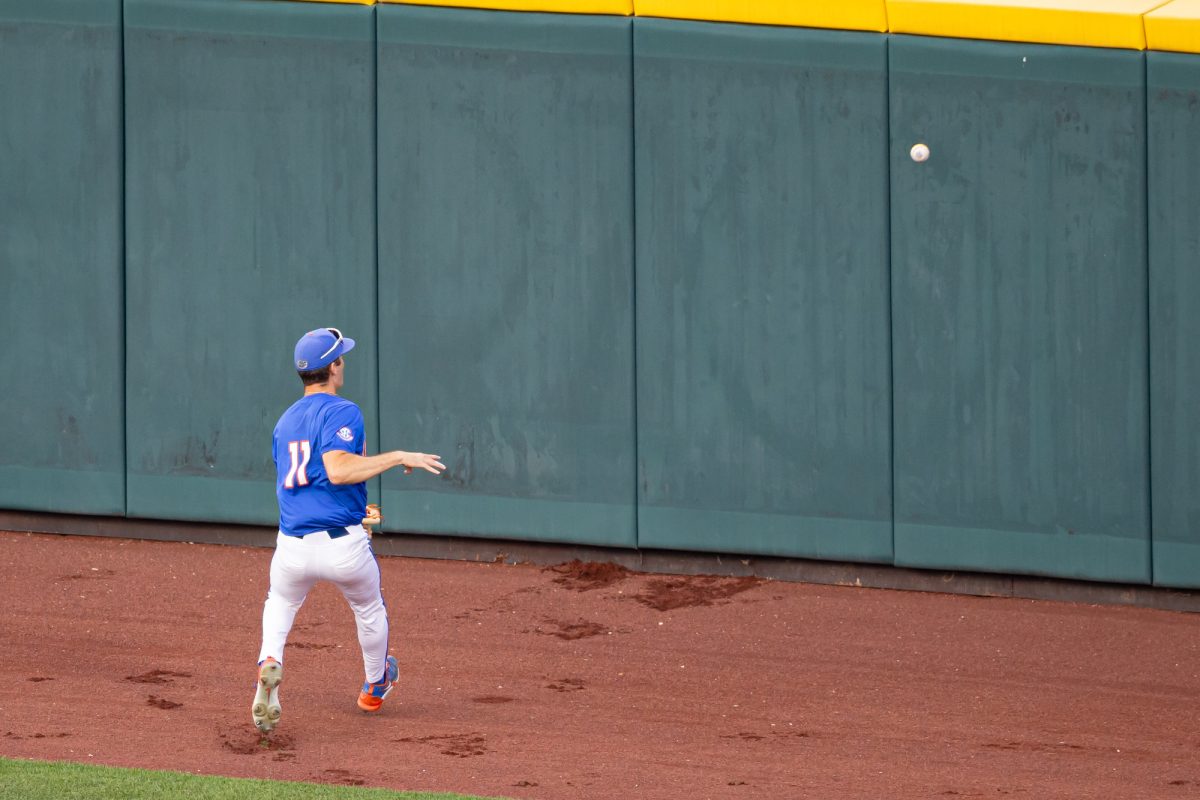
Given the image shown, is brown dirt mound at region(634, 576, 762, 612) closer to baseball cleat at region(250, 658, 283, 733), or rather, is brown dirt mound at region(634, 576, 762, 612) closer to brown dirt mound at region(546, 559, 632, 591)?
brown dirt mound at region(546, 559, 632, 591)

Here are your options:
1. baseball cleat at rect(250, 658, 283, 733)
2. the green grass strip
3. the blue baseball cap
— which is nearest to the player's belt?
baseball cleat at rect(250, 658, 283, 733)

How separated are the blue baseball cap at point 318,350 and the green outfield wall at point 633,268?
3.30m

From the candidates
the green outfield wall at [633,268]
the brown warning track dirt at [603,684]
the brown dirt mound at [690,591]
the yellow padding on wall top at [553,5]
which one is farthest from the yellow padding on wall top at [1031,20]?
the brown dirt mound at [690,591]

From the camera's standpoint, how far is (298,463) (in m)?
6.52

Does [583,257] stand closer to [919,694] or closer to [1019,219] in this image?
[1019,219]

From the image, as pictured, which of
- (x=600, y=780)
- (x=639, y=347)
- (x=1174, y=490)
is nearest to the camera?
(x=600, y=780)

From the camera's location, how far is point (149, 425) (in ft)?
33.9

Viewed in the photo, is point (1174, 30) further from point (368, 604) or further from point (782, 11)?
point (368, 604)

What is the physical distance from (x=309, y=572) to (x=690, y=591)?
3410mm

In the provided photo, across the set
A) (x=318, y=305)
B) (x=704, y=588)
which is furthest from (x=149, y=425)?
(x=704, y=588)

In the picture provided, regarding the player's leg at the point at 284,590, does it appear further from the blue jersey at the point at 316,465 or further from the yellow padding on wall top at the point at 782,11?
the yellow padding on wall top at the point at 782,11

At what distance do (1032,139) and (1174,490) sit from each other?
1991 millimetres

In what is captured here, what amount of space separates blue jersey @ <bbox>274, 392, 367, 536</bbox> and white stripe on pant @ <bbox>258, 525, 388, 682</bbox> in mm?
57

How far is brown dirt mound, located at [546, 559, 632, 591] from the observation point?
379 inches
